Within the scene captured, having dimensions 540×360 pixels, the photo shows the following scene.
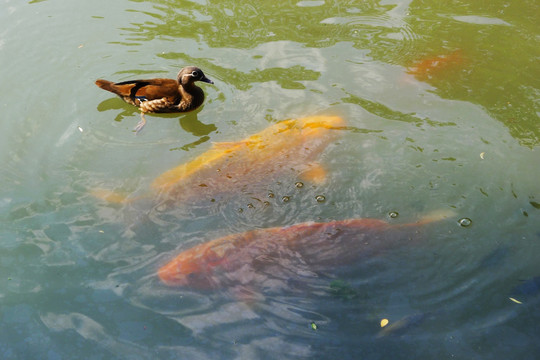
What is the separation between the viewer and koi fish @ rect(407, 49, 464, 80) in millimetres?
6383

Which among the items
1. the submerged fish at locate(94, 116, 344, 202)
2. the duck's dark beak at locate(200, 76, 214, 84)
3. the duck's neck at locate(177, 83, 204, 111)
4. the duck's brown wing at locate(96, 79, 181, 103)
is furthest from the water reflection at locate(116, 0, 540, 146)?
the submerged fish at locate(94, 116, 344, 202)

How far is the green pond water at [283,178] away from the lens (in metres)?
3.97

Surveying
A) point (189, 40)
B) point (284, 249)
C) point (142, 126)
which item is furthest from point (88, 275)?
point (189, 40)

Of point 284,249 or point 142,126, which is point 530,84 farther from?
point 142,126

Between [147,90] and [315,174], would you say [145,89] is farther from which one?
[315,174]

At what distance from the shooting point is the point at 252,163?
5.36 meters

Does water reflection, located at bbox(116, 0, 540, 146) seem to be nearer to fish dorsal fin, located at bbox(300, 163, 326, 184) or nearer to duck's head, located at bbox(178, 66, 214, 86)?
duck's head, located at bbox(178, 66, 214, 86)

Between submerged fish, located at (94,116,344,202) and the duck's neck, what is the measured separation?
761 millimetres

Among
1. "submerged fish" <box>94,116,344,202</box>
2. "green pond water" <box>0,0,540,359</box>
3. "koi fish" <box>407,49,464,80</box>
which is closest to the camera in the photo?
"green pond water" <box>0,0,540,359</box>

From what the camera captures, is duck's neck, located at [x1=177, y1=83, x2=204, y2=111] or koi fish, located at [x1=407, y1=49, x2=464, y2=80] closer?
duck's neck, located at [x1=177, y1=83, x2=204, y2=111]

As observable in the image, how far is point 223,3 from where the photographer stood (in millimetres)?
7742

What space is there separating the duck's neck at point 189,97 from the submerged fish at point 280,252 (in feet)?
7.06

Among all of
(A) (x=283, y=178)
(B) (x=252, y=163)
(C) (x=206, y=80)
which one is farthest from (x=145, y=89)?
(A) (x=283, y=178)

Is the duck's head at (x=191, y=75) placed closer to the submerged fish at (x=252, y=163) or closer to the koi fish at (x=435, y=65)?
the submerged fish at (x=252, y=163)
